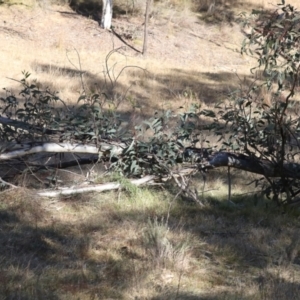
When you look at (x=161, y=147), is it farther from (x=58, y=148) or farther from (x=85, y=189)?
(x=58, y=148)

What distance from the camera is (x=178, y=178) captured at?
588cm

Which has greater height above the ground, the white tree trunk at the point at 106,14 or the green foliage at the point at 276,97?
the green foliage at the point at 276,97

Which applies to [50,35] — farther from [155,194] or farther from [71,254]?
[71,254]

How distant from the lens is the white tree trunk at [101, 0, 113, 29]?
22.1m

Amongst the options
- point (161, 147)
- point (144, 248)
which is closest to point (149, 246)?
point (144, 248)

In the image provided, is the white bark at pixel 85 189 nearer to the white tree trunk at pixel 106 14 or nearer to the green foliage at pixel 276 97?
the green foliage at pixel 276 97

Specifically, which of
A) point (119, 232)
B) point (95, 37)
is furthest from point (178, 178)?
point (95, 37)

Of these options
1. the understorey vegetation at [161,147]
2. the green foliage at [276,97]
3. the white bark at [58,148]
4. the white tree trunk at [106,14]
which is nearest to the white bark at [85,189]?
the understorey vegetation at [161,147]

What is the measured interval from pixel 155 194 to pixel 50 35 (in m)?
15.5

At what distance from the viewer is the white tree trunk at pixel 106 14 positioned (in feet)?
72.6

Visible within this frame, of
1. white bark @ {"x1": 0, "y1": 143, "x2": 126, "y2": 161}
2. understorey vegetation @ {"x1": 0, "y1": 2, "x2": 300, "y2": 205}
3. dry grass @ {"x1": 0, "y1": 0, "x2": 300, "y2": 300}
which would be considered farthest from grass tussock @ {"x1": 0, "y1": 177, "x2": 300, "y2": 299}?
white bark @ {"x1": 0, "y1": 143, "x2": 126, "y2": 161}

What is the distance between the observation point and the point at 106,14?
22250 mm

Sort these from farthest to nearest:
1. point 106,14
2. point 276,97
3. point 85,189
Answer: point 106,14
point 276,97
point 85,189

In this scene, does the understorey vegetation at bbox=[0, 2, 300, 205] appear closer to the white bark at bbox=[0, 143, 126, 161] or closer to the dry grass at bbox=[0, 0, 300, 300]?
the white bark at bbox=[0, 143, 126, 161]
